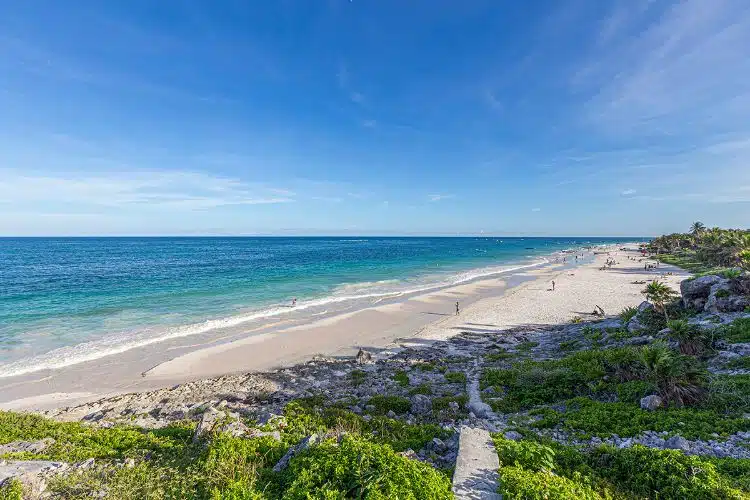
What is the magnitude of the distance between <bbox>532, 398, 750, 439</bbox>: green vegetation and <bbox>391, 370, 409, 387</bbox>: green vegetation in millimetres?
6426

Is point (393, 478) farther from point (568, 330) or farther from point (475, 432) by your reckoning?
point (568, 330)

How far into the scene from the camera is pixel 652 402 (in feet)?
37.0

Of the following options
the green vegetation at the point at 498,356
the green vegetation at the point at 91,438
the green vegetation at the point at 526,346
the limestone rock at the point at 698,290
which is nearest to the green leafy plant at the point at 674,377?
the green vegetation at the point at 498,356

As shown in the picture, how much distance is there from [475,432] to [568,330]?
18342mm

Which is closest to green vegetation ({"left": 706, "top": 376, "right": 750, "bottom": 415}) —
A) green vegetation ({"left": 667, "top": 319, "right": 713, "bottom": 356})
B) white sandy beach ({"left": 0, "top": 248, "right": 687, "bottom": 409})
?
green vegetation ({"left": 667, "top": 319, "right": 713, "bottom": 356})

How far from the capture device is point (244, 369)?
19.6 metres

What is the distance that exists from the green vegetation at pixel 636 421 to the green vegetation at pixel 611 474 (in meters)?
2.05

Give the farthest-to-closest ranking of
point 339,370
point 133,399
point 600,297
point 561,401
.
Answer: point 600,297 < point 339,370 < point 133,399 < point 561,401

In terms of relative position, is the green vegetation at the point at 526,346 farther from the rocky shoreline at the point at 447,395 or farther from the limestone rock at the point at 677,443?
the limestone rock at the point at 677,443

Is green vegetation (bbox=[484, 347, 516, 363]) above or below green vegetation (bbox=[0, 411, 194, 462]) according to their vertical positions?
below

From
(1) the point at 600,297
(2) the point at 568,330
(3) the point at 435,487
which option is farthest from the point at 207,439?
(1) the point at 600,297

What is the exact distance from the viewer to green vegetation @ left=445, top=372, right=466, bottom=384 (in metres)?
16.3

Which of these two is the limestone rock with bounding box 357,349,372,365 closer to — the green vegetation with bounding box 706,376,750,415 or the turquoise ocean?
A: the turquoise ocean

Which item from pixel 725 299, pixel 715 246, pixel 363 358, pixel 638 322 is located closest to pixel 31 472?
pixel 363 358
